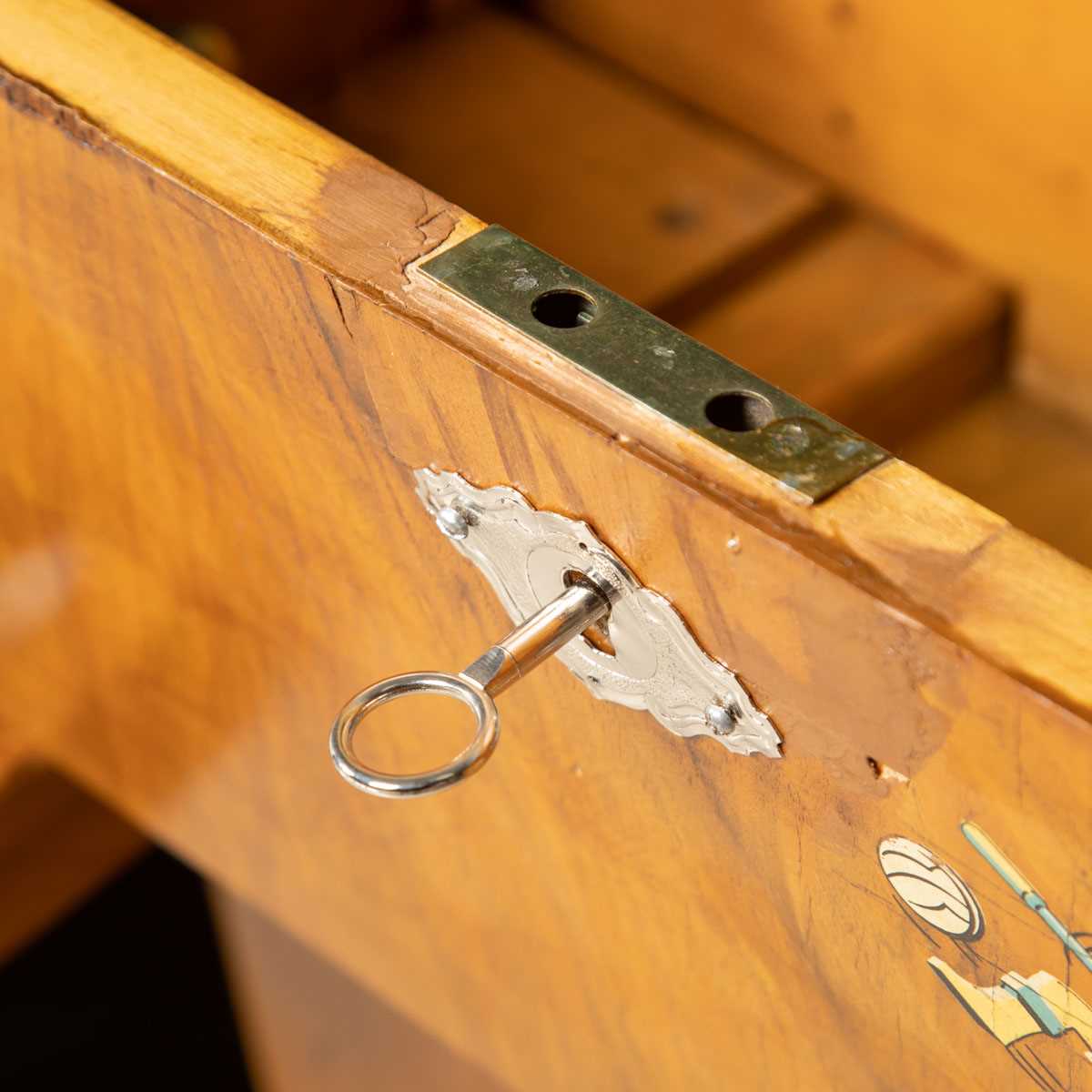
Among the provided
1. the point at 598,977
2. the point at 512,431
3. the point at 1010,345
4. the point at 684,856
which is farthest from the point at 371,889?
the point at 1010,345

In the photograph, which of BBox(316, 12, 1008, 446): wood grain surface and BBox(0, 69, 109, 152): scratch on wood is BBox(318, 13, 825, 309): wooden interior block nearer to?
BBox(316, 12, 1008, 446): wood grain surface

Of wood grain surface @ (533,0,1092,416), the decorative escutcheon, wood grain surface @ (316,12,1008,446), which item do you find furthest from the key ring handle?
wood grain surface @ (533,0,1092,416)

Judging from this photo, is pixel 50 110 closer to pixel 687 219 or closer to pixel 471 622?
pixel 471 622

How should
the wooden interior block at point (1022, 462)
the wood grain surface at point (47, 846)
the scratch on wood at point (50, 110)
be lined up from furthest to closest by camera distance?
1. the wood grain surface at point (47, 846)
2. the wooden interior block at point (1022, 462)
3. the scratch on wood at point (50, 110)

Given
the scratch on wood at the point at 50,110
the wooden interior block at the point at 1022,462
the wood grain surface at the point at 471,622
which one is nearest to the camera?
the wood grain surface at the point at 471,622

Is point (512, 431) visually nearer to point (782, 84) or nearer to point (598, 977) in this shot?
point (598, 977)

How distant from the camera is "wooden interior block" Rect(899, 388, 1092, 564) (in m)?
0.86

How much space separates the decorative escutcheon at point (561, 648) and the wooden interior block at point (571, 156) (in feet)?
1.40

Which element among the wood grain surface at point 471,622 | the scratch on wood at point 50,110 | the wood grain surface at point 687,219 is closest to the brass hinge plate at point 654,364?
the wood grain surface at point 471,622

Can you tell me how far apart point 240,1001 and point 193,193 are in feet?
2.42

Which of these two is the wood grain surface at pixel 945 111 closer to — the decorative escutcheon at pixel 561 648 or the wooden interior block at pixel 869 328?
the wooden interior block at pixel 869 328

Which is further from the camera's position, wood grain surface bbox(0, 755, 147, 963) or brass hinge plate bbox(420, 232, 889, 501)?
wood grain surface bbox(0, 755, 147, 963)

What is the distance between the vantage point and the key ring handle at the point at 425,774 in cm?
45

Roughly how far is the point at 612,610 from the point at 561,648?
3 centimetres
